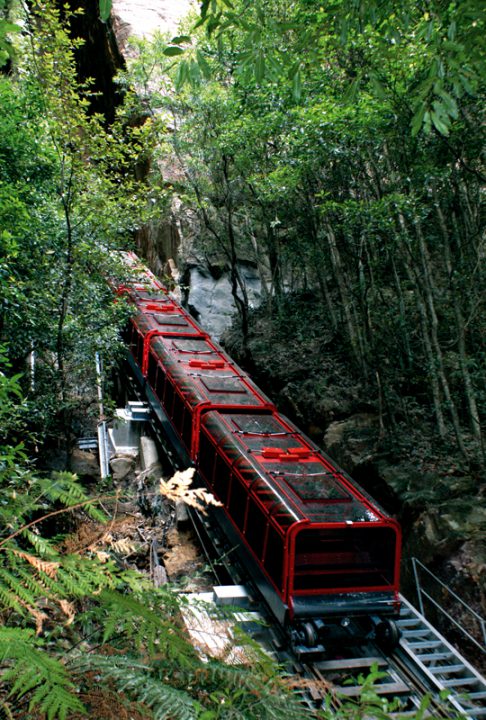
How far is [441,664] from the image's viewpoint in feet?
25.2

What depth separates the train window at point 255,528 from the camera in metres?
8.21

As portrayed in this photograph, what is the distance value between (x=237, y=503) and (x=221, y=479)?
772mm

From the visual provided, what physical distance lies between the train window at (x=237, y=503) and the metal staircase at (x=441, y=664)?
292 centimetres

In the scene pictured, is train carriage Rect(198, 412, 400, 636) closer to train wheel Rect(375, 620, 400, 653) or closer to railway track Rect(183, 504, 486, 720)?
train wheel Rect(375, 620, 400, 653)

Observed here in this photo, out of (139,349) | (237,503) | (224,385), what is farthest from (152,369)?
(237,503)

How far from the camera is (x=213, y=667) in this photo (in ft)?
7.48

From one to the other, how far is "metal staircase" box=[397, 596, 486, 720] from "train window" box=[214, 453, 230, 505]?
11.4 ft

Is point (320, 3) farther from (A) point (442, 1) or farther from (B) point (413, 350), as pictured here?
(B) point (413, 350)

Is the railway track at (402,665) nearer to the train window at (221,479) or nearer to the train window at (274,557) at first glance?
the train window at (274,557)

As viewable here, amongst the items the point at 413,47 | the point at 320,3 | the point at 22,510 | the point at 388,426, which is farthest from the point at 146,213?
the point at 22,510

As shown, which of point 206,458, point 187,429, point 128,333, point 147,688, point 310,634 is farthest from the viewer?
point 128,333

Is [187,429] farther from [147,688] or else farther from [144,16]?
[144,16]

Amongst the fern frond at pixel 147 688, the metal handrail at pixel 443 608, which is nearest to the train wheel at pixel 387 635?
the metal handrail at pixel 443 608

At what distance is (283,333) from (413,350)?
16.7 feet
